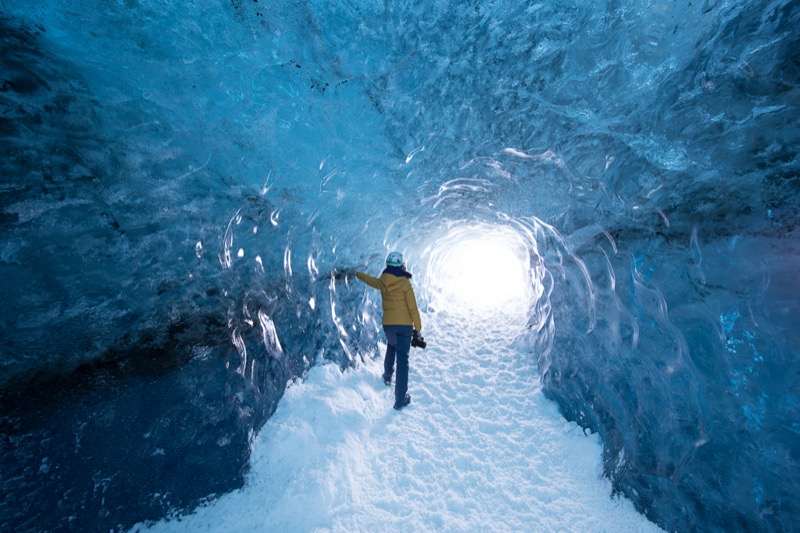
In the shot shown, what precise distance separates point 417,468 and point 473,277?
514 inches

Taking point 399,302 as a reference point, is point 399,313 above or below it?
below

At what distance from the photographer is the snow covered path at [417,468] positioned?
126 inches

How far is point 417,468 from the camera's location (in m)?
3.86

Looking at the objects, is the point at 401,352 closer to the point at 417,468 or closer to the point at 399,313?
the point at 399,313

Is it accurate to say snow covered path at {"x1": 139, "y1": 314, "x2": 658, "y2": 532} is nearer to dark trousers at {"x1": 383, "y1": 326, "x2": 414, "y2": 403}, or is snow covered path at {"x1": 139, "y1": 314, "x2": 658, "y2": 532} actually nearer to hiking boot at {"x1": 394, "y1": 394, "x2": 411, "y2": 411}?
hiking boot at {"x1": 394, "y1": 394, "x2": 411, "y2": 411}

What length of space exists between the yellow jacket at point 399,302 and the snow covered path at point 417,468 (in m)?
1.22

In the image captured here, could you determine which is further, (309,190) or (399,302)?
(399,302)

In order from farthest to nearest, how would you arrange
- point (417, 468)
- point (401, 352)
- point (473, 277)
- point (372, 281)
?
point (473, 277)
point (372, 281)
point (401, 352)
point (417, 468)

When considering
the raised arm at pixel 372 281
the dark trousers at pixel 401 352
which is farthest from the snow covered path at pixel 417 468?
the raised arm at pixel 372 281

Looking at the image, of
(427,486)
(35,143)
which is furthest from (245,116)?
(427,486)

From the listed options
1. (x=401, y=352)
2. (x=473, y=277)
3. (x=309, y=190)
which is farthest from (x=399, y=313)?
(x=473, y=277)

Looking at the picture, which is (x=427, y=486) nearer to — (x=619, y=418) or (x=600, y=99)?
(x=619, y=418)

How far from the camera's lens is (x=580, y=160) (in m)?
4.06

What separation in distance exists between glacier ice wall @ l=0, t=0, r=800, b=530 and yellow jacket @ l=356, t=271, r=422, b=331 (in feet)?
5.06
